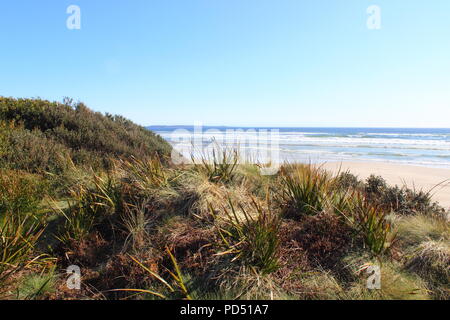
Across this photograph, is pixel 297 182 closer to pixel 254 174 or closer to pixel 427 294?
pixel 254 174

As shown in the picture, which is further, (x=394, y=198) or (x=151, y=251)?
(x=394, y=198)

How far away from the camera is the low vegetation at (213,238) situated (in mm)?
3143

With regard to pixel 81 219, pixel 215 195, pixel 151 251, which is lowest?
pixel 151 251

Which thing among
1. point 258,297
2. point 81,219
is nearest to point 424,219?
point 258,297

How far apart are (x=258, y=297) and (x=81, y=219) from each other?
297 cm

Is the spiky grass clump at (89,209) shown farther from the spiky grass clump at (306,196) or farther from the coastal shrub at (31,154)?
the spiky grass clump at (306,196)

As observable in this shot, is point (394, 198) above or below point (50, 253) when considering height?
above

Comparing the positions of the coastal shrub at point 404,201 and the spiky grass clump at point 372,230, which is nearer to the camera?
the spiky grass clump at point 372,230

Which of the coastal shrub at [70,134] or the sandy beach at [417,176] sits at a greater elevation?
the coastal shrub at [70,134]

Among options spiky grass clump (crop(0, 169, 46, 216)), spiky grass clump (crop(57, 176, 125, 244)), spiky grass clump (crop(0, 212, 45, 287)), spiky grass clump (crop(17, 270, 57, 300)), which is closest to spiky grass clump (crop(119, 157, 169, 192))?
spiky grass clump (crop(57, 176, 125, 244))

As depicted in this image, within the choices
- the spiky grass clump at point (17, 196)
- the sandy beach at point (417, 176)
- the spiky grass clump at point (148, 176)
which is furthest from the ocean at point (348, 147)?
the spiky grass clump at point (17, 196)

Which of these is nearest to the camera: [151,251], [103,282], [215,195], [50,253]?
[103,282]

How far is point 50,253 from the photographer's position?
155 inches

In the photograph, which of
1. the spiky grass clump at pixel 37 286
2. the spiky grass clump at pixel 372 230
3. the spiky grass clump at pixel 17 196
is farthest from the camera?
the spiky grass clump at pixel 17 196
